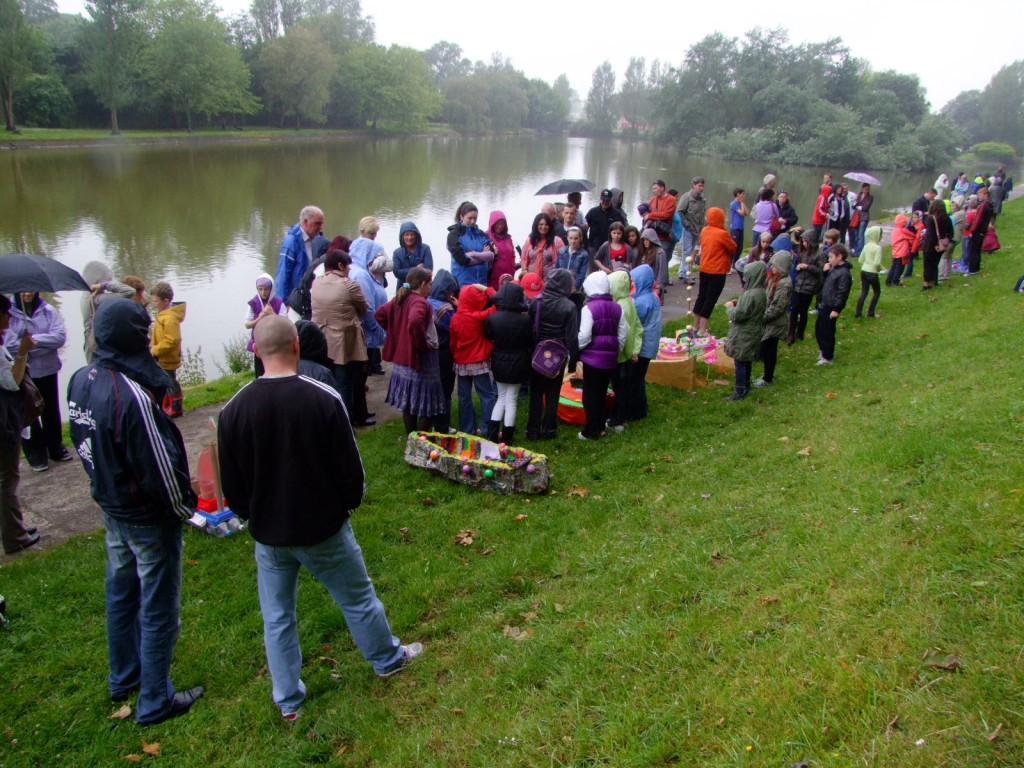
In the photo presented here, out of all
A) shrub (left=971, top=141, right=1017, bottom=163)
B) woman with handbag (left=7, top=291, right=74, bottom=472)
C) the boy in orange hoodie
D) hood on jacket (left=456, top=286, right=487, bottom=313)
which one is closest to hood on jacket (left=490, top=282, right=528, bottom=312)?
hood on jacket (left=456, top=286, right=487, bottom=313)

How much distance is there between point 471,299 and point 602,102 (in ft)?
444

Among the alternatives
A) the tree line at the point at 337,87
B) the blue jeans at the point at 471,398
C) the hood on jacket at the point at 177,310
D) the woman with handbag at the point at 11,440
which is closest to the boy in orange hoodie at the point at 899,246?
the blue jeans at the point at 471,398

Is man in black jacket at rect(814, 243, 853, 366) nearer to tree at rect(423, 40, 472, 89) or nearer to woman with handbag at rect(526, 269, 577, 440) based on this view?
Result: woman with handbag at rect(526, 269, 577, 440)

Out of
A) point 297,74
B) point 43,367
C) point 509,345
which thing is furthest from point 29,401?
point 297,74

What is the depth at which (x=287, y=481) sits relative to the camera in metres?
3.47

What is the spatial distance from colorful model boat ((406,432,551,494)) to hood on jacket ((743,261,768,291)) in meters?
3.60

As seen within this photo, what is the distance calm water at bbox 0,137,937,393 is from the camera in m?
18.1

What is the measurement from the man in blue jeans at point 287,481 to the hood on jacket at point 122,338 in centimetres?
→ 59

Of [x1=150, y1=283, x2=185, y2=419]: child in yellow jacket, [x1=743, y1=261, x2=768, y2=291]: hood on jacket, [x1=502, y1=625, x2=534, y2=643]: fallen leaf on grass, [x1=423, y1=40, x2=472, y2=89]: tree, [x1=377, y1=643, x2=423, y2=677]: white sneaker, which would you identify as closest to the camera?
[x1=377, y1=643, x2=423, y2=677]: white sneaker

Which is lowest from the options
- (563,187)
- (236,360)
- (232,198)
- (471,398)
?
(236,360)

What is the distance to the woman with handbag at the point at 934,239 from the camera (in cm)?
1269

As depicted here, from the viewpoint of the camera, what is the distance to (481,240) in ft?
30.5

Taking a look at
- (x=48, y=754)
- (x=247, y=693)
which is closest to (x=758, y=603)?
(x=247, y=693)

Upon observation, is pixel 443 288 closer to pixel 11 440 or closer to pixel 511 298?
pixel 511 298
